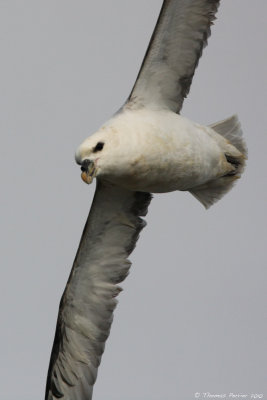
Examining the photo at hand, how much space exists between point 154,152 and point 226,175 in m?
1.76

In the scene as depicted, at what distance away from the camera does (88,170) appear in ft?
31.5

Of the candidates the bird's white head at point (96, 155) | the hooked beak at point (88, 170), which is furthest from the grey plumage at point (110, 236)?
the hooked beak at point (88, 170)

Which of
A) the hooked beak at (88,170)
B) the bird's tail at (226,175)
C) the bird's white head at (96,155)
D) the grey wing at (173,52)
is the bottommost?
the hooked beak at (88,170)

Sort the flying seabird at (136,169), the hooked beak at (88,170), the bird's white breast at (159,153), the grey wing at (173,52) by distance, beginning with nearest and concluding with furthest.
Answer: the hooked beak at (88,170)
the bird's white breast at (159,153)
the flying seabird at (136,169)
the grey wing at (173,52)

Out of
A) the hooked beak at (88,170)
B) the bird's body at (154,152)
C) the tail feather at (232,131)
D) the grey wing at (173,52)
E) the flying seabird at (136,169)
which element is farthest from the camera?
the tail feather at (232,131)

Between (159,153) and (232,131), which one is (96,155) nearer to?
(159,153)

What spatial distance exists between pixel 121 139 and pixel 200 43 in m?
1.70

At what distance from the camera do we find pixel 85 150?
9656mm

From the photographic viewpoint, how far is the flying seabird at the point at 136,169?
9961mm

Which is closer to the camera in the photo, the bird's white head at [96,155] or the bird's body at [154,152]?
the bird's white head at [96,155]

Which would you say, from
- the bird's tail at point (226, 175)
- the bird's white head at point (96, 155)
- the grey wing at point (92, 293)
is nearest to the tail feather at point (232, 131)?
the bird's tail at point (226, 175)

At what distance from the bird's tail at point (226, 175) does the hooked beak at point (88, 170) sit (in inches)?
89.5

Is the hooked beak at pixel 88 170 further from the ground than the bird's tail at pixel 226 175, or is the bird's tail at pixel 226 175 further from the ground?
the bird's tail at pixel 226 175

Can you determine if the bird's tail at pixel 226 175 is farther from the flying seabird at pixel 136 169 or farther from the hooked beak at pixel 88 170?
the hooked beak at pixel 88 170
